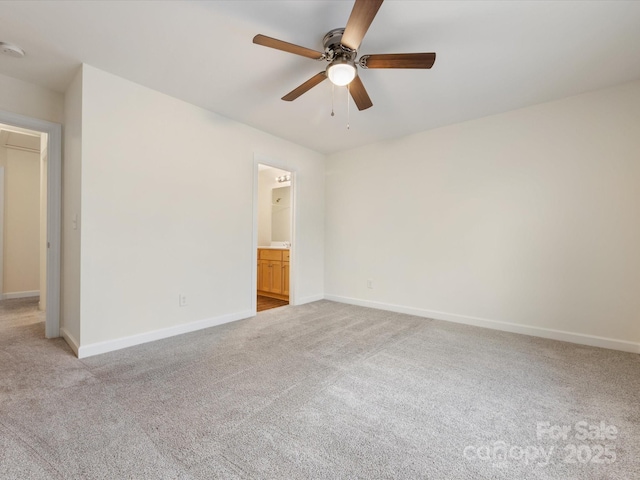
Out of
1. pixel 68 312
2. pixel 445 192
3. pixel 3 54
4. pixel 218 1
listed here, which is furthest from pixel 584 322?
pixel 3 54

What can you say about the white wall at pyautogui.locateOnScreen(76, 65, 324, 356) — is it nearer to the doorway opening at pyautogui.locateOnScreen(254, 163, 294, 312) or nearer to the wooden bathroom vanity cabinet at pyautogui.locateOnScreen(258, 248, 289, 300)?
the wooden bathroom vanity cabinet at pyautogui.locateOnScreen(258, 248, 289, 300)

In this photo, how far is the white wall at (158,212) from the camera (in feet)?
8.11

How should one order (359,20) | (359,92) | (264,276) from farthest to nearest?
(264,276) → (359,92) → (359,20)

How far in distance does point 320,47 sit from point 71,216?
2654mm

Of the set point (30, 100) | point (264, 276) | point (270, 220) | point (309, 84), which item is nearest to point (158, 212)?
point (30, 100)

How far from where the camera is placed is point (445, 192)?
146 inches

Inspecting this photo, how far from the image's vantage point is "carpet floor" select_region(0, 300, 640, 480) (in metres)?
1.28

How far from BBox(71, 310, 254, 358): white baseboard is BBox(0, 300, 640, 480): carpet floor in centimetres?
9

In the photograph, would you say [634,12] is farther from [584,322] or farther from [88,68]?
A: [88,68]

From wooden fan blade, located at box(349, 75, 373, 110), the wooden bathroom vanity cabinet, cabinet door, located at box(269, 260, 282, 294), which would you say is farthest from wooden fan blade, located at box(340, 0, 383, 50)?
cabinet door, located at box(269, 260, 282, 294)

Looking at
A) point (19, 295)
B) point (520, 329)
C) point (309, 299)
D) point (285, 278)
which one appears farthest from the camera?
point (285, 278)

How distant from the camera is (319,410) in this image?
66.4 inches

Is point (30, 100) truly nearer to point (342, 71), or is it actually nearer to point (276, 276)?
point (342, 71)

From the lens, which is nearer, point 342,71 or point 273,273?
point 342,71
